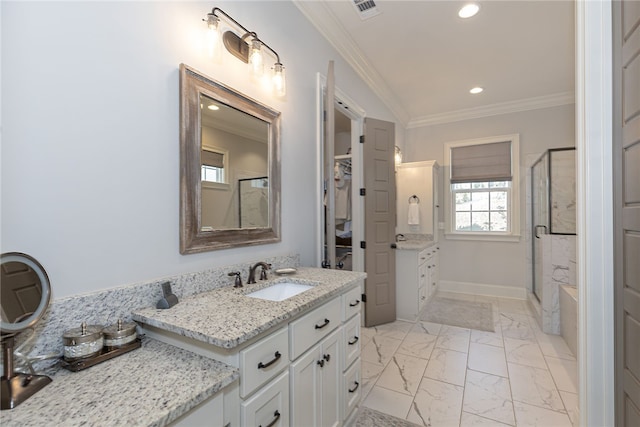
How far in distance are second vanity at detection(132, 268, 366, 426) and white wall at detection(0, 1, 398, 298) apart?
27cm

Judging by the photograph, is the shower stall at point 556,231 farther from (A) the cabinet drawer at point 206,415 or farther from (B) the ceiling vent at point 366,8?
(A) the cabinet drawer at point 206,415

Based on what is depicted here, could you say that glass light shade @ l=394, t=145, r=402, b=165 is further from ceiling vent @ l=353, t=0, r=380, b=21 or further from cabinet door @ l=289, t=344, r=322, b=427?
cabinet door @ l=289, t=344, r=322, b=427

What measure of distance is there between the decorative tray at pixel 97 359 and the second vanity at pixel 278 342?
0.10 m

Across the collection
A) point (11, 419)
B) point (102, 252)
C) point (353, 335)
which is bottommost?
point (353, 335)

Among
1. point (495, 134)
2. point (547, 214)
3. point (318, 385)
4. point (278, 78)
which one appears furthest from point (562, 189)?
point (318, 385)

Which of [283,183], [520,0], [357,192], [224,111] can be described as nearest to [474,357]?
[357,192]

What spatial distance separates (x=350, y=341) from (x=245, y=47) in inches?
71.2

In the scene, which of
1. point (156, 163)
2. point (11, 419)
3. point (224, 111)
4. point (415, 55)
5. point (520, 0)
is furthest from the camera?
point (415, 55)

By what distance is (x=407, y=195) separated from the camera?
4195 mm

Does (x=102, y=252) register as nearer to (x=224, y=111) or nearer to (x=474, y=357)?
(x=224, y=111)

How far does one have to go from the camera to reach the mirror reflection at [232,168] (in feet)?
4.59

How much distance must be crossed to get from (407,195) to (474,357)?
2.33m

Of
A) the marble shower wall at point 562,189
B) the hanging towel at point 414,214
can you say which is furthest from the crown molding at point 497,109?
the hanging towel at point 414,214

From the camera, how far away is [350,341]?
1.62 meters
